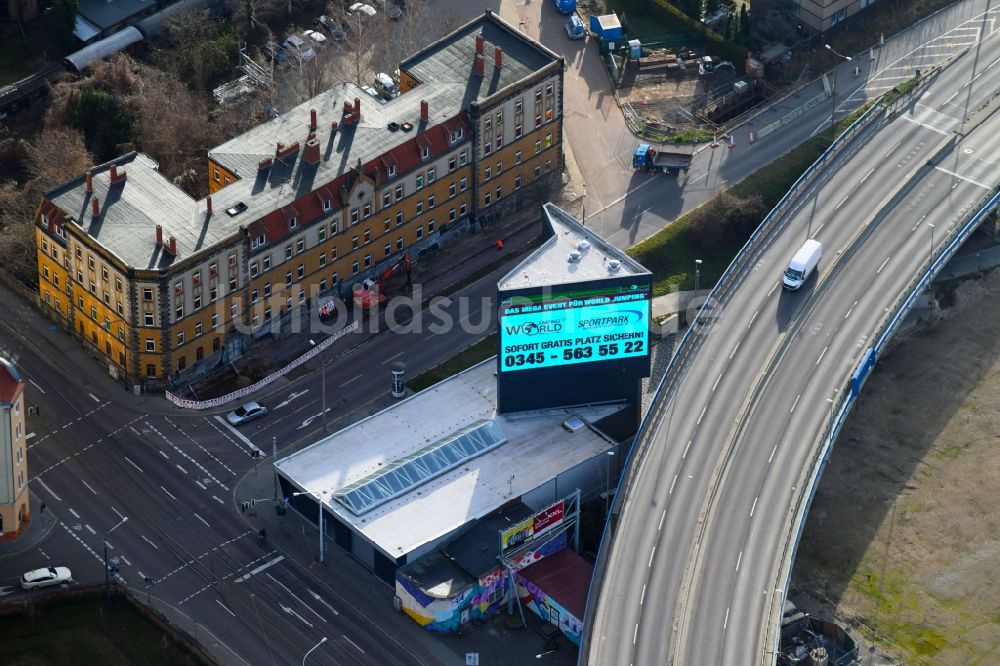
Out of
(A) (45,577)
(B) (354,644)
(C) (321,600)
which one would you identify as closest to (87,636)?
(A) (45,577)

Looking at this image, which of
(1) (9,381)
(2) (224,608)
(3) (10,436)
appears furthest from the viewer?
(2) (224,608)

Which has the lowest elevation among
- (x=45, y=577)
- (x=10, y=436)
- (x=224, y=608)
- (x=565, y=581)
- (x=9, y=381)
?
(x=224, y=608)

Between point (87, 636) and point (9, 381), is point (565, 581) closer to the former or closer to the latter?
point (87, 636)

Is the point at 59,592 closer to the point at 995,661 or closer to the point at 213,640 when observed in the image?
the point at 213,640

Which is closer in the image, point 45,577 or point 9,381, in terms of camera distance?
point 9,381

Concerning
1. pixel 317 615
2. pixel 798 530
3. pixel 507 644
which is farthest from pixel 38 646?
pixel 798 530

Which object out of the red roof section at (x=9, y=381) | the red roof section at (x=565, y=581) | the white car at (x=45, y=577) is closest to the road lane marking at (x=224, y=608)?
the white car at (x=45, y=577)
